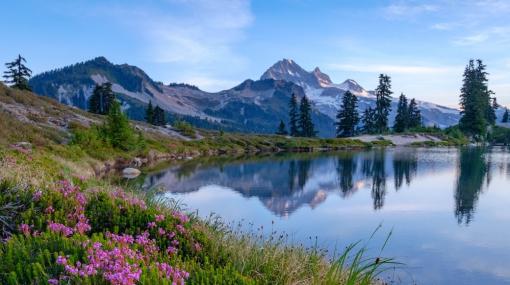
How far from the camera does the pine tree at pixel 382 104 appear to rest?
119062 millimetres

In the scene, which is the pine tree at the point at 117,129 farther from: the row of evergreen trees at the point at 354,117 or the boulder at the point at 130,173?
the row of evergreen trees at the point at 354,117

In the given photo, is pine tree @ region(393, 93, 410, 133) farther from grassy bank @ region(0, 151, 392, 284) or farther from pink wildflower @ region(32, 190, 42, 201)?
pink wildflower @ region(32, 190, 42, 201)

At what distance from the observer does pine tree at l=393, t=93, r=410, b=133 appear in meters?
120

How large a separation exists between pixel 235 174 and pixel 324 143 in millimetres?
58543

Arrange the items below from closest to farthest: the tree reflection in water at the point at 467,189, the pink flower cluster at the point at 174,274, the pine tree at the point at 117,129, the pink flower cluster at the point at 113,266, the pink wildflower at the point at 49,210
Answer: the pink flower cluster at the point at 113,266 → the pink flower cluster at the point at 174,274 → the pink wildflower at the point at 49,210 → the tree reflection in water at the point at 467,189 → the pine tree at the point at 117,129

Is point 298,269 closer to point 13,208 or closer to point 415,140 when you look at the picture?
point 13,208

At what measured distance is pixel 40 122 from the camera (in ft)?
148

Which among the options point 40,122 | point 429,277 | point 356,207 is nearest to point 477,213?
point 356,207

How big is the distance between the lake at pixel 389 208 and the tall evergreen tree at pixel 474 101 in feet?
258

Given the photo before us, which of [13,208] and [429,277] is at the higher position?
[13,208]

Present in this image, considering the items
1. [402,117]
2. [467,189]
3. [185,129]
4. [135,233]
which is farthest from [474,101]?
[135,233]

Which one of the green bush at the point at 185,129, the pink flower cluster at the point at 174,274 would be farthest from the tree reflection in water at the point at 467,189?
the green bush at the point at 185,129

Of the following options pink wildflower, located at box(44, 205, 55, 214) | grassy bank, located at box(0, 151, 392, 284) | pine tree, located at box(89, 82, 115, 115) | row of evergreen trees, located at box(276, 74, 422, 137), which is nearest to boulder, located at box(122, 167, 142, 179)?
grassy bank, located at box(0, 151, 392, 284)

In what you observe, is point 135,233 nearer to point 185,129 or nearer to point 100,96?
point 185,129
